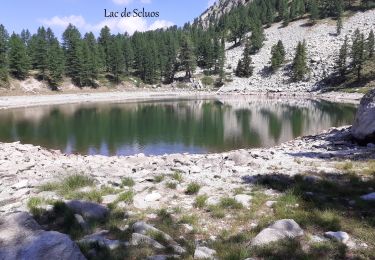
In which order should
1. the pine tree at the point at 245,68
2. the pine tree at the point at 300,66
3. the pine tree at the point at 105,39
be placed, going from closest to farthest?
the pine tree at the point at 300,66, the pine tree at the point at 245,68, the pine tree at the point at 105,39

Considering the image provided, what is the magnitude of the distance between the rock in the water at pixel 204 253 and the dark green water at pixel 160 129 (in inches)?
1130

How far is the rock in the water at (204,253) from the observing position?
7.50m

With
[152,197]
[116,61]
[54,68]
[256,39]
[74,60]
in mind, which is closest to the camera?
[152,197]

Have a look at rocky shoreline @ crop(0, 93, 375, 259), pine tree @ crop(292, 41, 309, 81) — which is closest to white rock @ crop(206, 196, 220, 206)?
rocky shoreline @ crop(0, 93, 375, 259)

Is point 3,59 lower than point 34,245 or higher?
higher

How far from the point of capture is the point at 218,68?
142125 mm

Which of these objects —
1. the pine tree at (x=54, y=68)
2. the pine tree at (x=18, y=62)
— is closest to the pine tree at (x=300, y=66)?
the pine tree at (x=54, y=68)

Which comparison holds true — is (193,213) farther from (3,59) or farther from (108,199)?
(3,59)

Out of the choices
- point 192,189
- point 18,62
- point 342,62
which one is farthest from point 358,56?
point 192,189

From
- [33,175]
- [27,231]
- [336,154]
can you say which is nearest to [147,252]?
[27,231]

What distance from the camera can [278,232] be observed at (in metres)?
8.50

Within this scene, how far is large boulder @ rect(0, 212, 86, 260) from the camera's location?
662 centimetres

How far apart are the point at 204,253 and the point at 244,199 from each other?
3892 millimetres

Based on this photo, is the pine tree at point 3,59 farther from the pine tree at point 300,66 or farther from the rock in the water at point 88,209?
the rock in the water at point 88,209
